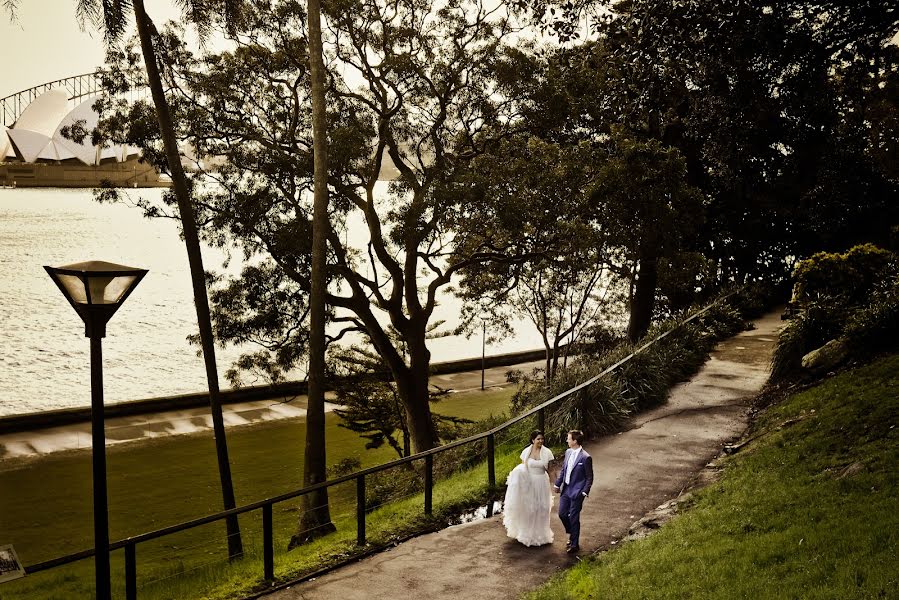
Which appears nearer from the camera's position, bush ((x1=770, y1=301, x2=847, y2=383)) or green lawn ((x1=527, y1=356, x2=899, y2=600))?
green lawn ((x1=527, y1=356, x2=899, y2=600))

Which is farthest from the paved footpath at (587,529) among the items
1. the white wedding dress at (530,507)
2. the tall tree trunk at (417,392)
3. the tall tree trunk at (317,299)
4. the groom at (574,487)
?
the tall tree trunk at (417,392)

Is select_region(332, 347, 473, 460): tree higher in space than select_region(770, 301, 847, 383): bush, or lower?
lower

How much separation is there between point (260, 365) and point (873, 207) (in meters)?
21.2

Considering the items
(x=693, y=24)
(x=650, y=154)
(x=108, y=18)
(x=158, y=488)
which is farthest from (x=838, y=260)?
(x=158, y=488)

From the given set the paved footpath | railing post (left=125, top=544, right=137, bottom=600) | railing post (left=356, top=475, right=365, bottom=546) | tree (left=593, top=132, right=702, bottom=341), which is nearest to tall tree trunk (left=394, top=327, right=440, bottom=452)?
tree (left=593, top=132, right=702, bottom=341)

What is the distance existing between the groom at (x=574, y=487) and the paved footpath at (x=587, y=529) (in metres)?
0.27

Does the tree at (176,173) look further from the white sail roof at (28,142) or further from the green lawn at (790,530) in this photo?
the white sail roof at (28,142)

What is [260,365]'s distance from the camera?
2167cm

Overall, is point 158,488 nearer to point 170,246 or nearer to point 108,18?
point 108,18

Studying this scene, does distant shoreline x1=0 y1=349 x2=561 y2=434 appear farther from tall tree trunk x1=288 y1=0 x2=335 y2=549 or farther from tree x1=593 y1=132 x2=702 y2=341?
tree x1=593 y1=132 x2=702 y2=341

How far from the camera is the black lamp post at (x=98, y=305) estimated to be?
6.54 m

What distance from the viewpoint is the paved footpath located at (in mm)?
8492

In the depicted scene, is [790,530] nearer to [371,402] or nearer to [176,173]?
[176,173]

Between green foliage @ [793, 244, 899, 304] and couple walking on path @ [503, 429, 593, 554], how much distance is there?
9629 millimetres
